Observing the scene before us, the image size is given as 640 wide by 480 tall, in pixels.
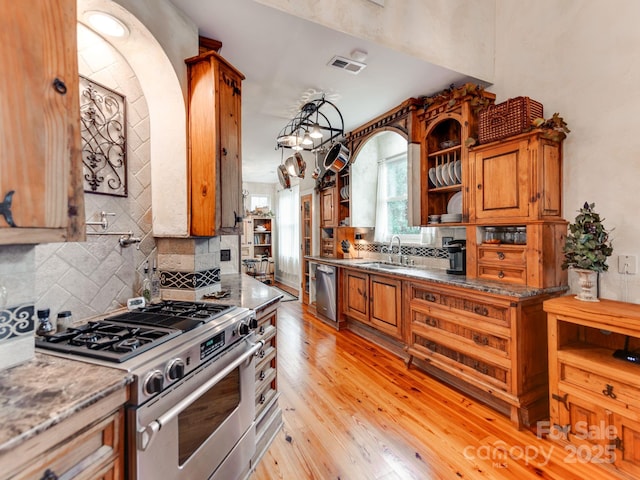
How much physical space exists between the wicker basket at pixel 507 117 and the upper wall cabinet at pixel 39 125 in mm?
2610

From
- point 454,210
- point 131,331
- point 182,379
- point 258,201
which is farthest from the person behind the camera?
point 258,201

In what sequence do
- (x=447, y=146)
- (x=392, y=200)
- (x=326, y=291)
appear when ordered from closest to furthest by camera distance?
(x=447, y=146) → (x=392, y=200) → (x=326, y=291)

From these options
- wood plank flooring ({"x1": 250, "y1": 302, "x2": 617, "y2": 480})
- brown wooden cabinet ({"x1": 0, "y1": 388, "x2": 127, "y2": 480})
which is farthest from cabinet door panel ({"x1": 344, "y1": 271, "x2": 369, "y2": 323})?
brown wooden cabinet ({"x1": 0, "y1": 388, "x2": 127, "y2": 480})

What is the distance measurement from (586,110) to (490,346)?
1857mm

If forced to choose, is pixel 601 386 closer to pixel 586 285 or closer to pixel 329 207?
pixel 586 285

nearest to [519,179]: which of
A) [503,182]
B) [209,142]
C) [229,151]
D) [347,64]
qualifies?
[503,182]

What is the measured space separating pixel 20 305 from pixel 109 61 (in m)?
1.42

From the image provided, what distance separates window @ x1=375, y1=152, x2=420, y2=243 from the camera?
13.3ft

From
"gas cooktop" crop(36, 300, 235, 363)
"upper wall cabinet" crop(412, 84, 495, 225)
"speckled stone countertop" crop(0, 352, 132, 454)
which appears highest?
"upper wall cabinet" crop(412, 84, 495, 225)

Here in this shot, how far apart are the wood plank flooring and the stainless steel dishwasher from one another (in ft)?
4.23

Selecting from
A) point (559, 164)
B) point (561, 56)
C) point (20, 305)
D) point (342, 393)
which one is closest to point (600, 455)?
point (342, 393)

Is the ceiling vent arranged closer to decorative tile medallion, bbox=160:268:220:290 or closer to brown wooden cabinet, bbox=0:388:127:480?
decorative tile medallion, bbox=160:268:220:290

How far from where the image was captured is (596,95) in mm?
2193

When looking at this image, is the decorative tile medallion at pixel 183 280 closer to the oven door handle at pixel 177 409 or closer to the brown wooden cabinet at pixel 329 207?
the oven door handle at pixel 177 409
